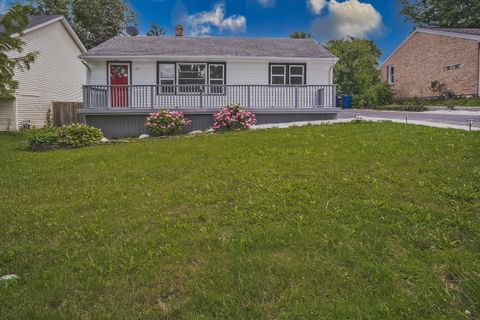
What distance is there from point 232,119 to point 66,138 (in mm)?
5341

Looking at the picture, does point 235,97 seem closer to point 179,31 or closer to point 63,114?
point 179,31

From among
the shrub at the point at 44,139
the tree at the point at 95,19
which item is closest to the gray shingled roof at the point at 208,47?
the shrub at the point at 44,139

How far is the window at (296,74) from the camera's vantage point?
56.5ft

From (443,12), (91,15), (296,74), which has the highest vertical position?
(443,12)

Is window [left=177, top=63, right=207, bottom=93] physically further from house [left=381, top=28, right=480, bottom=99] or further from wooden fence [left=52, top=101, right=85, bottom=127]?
house [left=381, top=28, right=480, bottom=99]

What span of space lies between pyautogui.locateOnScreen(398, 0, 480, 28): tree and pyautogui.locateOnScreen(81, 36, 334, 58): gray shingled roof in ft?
76.8

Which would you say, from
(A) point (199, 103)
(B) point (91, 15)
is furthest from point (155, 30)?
(A) point (199, 103)

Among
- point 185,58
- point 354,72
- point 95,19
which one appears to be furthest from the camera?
point 95,19

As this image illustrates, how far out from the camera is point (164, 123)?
44.0 feet

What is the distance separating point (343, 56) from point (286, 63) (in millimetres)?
21426

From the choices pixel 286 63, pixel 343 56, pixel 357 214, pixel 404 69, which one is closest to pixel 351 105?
pixel 404 69

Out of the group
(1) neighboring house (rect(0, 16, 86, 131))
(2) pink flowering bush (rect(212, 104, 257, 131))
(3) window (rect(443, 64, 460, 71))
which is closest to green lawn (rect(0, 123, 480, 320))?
(2) pink flowering bush (rect(212, 104, 257, 131))

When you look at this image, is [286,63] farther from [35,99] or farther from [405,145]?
[35,99]

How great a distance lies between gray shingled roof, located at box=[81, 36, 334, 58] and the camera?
16531 millimetres
